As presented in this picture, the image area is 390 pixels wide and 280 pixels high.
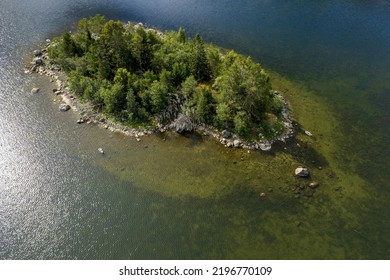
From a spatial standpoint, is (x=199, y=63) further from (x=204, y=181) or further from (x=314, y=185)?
(x=314, y=185)

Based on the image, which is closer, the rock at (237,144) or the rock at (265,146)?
the rock at (265,146)

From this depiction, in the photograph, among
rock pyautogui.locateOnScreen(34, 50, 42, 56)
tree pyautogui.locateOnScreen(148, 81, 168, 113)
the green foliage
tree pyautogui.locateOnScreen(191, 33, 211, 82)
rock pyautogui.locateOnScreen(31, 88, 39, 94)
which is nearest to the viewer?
the green foliage

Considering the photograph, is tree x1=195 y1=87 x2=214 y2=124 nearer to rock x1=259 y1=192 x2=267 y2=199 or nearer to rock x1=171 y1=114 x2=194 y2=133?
rock x1=171 y1=114 x2=194 y2=133

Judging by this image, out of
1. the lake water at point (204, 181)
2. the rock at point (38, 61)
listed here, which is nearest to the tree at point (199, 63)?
the lake water at point (204, 181)

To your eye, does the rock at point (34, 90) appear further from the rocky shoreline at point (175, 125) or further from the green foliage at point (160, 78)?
the green foliage at point (160, 78)

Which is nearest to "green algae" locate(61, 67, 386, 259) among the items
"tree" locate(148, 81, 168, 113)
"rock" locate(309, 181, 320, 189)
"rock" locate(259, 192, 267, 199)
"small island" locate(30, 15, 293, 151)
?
"rock" locate(259, 192, 267, 199)

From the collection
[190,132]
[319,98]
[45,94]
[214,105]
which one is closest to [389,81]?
[319,98]

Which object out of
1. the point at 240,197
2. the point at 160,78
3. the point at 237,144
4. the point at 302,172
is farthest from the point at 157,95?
the point at 302,172
